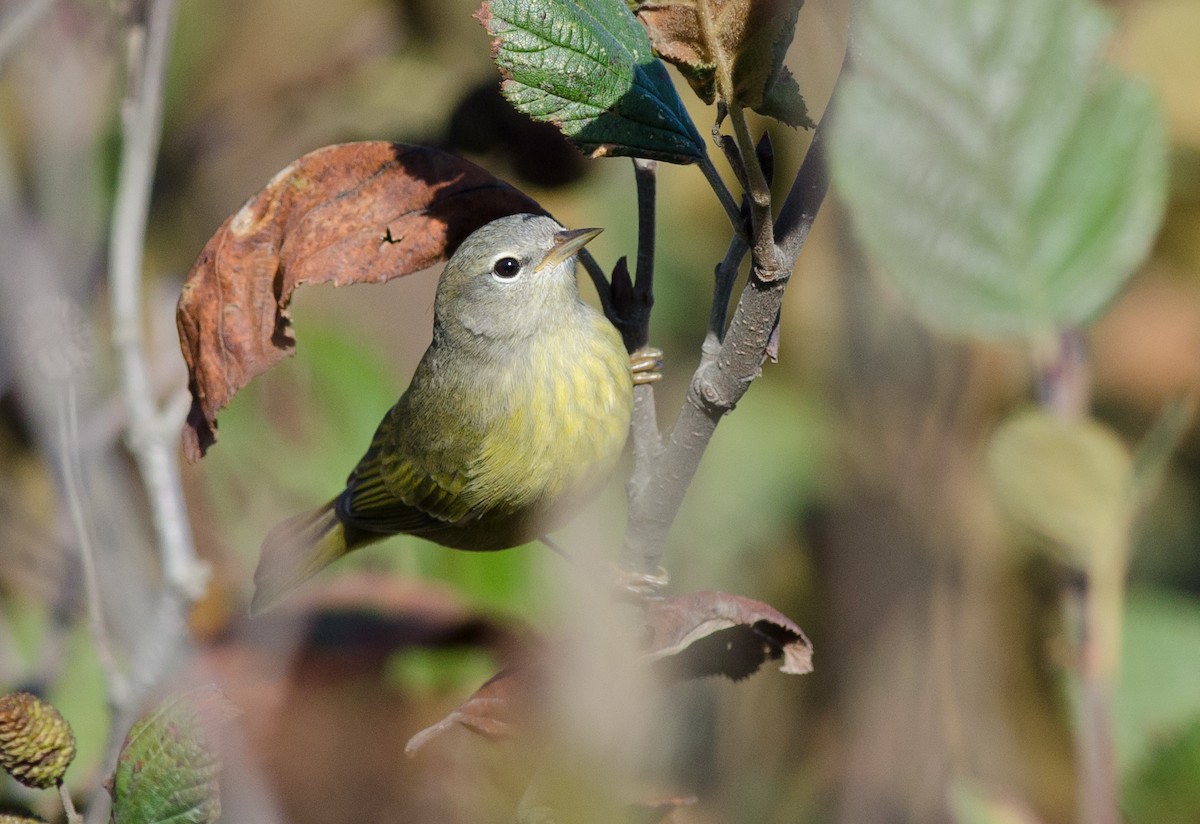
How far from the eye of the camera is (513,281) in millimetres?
2584

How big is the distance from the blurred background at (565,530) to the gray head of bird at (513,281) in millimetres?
204

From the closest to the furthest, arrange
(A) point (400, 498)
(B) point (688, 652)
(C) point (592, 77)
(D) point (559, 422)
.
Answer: (C) point (592, 77)
(B) point (688, 652)
(D) point (559, 422)
(A) point (400, 498)

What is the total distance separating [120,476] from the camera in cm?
333

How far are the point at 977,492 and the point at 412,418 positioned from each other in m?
1.52

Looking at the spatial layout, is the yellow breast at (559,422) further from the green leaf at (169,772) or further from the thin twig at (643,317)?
the green leaf at (169,772)

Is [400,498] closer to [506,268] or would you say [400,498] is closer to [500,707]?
[506,268]

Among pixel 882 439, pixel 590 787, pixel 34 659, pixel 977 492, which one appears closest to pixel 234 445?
pixel 34 659

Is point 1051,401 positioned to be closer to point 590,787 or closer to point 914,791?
point 590,787

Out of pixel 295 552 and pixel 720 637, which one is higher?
pixel 720 637

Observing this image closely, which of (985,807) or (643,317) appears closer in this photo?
(985,807)

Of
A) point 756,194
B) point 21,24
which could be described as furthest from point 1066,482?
point 21,24

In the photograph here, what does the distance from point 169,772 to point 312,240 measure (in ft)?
2.35

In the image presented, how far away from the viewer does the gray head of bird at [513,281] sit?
2.53 meters

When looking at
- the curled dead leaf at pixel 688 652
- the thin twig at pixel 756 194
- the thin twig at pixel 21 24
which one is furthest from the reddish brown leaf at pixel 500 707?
the thin twig at pixel 21 24
